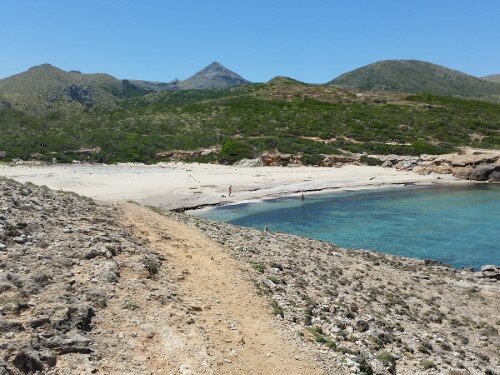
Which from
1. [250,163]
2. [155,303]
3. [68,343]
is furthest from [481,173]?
[68,343]

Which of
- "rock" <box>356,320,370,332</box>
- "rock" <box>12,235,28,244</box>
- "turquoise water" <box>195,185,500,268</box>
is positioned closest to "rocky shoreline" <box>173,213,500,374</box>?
"rock" <box>356,320,370,332</box>

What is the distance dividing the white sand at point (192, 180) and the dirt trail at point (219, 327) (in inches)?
851

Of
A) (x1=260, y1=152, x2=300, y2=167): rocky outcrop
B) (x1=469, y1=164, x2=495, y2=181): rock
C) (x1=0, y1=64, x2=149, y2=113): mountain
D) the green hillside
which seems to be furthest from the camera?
(x1=0, y1=64, x2=149, y2=113): mountain

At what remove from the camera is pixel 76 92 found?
490ft

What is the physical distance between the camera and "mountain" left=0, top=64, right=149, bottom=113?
347 ft

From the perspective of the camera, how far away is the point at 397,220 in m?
35.7

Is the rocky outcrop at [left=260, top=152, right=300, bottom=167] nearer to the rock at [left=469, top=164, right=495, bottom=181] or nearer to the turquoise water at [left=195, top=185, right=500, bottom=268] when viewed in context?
the turquoise water at [left=195, top=185, right=500, bottom=268]

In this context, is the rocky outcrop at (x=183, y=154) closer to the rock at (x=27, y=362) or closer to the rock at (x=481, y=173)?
the rock at (x=481, y=173)

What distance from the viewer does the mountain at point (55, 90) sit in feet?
347

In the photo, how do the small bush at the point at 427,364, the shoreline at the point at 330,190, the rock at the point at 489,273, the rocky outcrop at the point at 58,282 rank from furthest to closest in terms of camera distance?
the shoreline at the point at 330,190 → the rock at the point at 489,273 → the small bush at the point at 427,364 → the rocky outcrop at the point at 58,282

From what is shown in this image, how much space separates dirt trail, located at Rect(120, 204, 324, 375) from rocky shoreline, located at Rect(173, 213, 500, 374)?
0.62 metres

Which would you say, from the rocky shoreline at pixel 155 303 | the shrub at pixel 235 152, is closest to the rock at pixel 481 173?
the shrub at pixel 235 152

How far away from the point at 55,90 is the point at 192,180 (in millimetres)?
117803

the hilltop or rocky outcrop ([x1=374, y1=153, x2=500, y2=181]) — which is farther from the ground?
the hilltop
